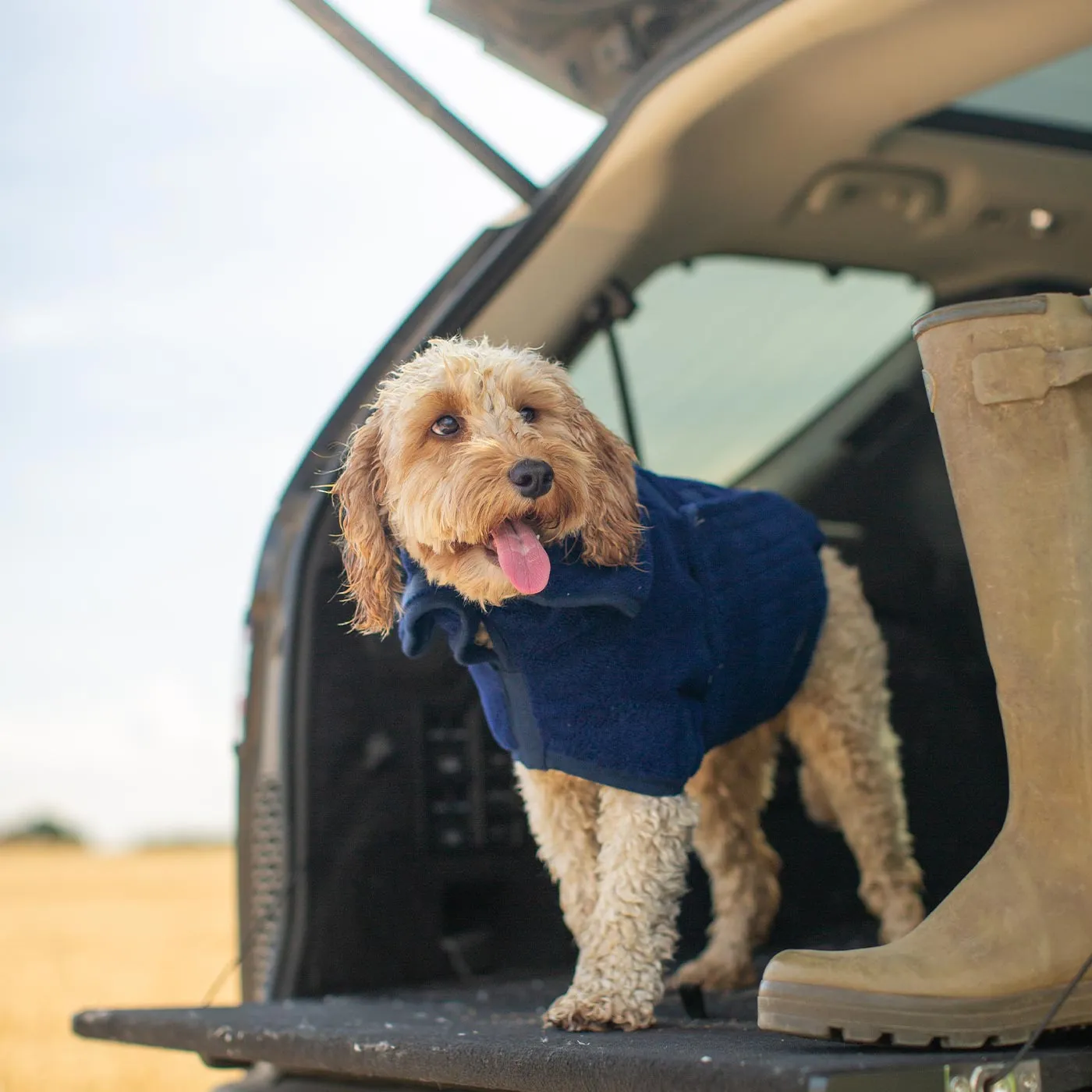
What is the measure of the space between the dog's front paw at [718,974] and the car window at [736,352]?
1.12 m

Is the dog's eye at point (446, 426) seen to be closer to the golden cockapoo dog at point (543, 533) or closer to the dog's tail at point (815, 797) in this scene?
the golden cockapoo dog at point (543, 533)

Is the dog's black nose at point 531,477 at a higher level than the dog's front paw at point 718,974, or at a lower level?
higher

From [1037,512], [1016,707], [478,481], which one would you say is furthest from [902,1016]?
[478,481]

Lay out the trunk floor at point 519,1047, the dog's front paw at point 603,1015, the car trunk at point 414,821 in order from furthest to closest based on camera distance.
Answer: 1. the car trunk at point 414,821
2. the dog's front paw at point 603,1015
3. the trunk floor at point 519,1047

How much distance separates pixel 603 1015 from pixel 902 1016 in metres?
0.62

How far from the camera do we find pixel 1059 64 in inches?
A: 137

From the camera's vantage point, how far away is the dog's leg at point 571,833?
2684 millimetres

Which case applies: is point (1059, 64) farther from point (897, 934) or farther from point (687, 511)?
point (897, 934)

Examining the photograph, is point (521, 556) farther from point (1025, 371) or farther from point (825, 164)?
point (825, 164)

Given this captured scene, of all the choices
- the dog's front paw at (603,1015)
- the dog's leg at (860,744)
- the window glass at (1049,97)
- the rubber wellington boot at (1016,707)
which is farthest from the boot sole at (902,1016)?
the window glass at (1049,97)

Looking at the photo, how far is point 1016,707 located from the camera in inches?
83.7

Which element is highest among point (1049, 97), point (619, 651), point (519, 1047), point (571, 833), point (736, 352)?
point (1049, 97)

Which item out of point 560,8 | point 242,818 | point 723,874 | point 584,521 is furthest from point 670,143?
point 242,818

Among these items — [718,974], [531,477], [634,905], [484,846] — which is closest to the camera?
[531,477]
